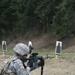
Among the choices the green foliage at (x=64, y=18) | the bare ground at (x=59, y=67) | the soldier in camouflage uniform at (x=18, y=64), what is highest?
the green foliage at (x=64, y=18)

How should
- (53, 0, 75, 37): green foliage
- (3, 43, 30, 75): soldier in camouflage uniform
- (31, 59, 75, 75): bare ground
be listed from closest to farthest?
(3, 43, 30, 75): soldier in camouflage uniform → (31, 59, 75, 75): bare ground → (53, 0, 75, 37): green foliage

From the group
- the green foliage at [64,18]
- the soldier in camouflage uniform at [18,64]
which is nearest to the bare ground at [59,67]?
the soldier in camouflage uniform at [18,64]

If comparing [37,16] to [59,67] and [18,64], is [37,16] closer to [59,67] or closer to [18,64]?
[59,67]

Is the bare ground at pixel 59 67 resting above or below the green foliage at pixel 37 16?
below

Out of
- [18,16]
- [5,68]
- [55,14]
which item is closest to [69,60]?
[5,68]

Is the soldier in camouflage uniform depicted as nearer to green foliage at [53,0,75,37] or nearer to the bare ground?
the bare ground

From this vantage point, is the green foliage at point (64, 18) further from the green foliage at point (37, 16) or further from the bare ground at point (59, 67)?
the bare ground at point (59, 67)

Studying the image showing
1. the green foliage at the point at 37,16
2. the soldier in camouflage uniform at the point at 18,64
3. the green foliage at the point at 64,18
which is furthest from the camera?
the green foliage at the point at 37,16

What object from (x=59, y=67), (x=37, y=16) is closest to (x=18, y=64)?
(x=59, y=67)

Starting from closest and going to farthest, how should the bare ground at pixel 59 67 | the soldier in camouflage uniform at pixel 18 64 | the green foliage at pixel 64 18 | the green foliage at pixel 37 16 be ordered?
the soldier in camouflage uniform at pixel 18 64 < the bare ground at pixel 59 67 < the green foliage at pixel 64 18 < the green foliage at pixel 37 16

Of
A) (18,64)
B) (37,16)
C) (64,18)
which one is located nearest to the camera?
(18,64)

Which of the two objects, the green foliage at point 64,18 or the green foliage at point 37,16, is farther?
the green foliage at point 37,16

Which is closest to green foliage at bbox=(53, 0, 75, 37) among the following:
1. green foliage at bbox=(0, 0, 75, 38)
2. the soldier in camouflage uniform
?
green foliage at bbox=(0, 0, 75, 38)

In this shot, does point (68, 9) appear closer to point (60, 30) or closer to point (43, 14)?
point (60, 30)
